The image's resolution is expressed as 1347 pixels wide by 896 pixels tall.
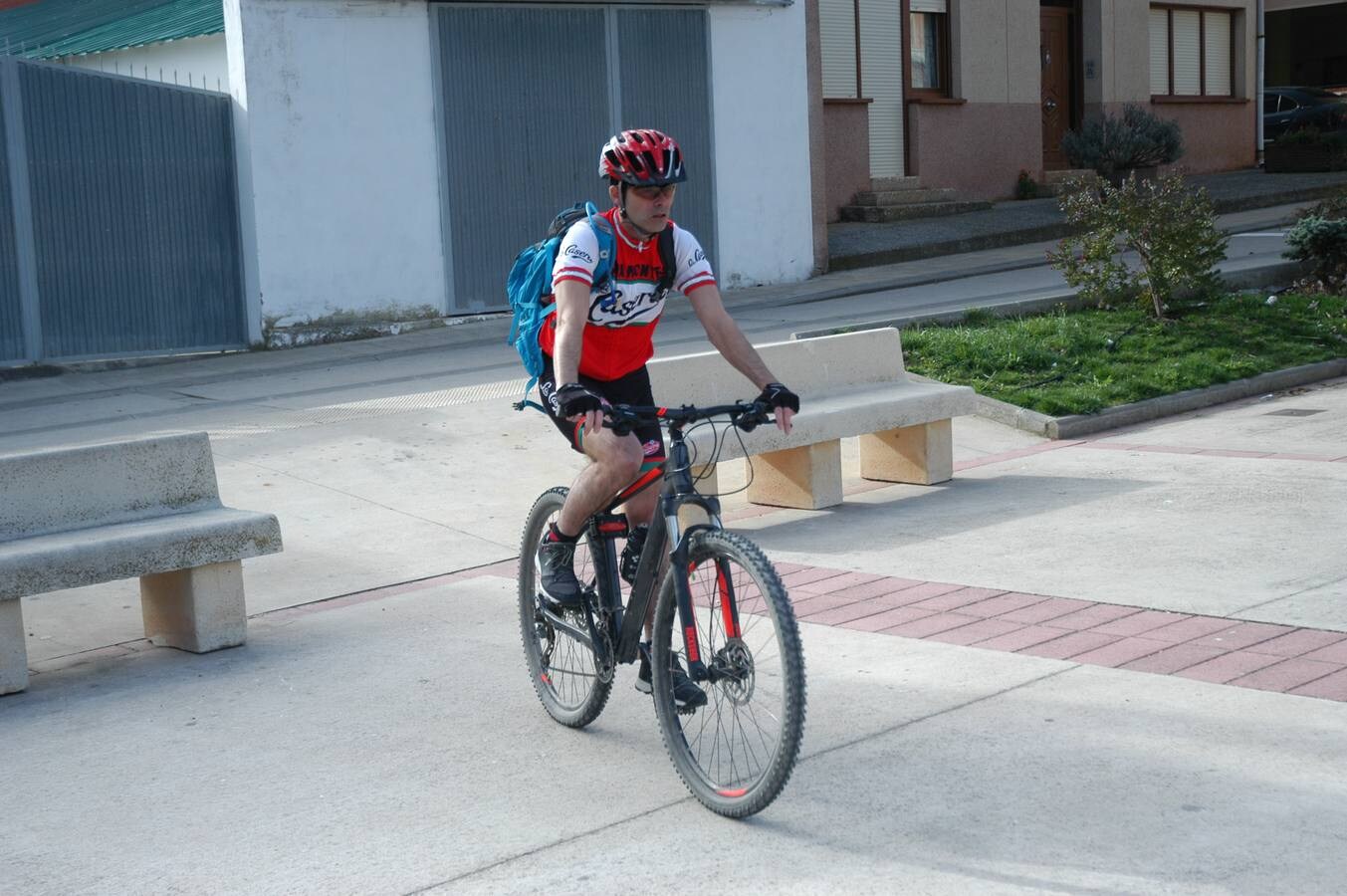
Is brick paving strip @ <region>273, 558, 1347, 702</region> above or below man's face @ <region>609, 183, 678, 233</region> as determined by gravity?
below

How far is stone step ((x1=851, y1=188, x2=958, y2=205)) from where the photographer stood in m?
22.2

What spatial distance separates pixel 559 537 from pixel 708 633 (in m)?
0.83

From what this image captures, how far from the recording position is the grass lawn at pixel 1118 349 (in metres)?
10.6

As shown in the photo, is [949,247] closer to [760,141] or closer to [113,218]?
[760,141]

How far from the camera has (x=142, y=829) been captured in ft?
14.0

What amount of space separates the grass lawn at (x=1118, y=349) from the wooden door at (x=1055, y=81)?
44.8 ft

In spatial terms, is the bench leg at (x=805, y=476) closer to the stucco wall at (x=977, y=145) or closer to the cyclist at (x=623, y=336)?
the cyclist at (x=623, y=336)

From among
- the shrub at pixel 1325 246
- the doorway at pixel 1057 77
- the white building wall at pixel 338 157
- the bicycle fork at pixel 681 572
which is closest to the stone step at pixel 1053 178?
the doorway at pixel 1057 77

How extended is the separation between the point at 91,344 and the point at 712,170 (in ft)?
23.1

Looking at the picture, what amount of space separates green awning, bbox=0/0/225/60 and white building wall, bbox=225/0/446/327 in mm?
832

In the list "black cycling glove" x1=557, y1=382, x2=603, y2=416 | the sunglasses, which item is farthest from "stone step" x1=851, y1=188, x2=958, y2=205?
"black cycling glove" x1=557, y1=382, x2=603, y2=416

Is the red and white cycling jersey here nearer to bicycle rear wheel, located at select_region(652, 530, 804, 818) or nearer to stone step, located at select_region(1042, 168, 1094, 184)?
bicycle rear wheel, located at select_region(652, 530, 804, 818)

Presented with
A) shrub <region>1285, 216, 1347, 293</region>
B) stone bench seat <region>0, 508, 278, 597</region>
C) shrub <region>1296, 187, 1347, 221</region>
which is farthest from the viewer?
shrub <region>1296, 187, 1347, 221</region>

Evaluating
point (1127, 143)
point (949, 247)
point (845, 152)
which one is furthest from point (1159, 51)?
point (949, 247)
